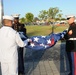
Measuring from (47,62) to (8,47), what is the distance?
5586mm

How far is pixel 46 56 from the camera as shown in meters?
11.9

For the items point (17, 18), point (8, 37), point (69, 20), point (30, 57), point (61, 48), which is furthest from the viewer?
point (61, 48)

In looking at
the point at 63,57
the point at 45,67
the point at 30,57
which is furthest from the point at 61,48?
the point at 45,67

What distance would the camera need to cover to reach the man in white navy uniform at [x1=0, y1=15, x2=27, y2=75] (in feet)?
18.6

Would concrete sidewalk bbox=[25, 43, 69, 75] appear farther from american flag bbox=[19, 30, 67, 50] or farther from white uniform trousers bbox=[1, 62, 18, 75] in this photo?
white uniform trousers bbox=[1, 62, 18, 75]

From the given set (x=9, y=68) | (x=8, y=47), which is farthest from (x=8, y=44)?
(x=9, y=68)

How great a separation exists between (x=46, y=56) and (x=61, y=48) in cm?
104

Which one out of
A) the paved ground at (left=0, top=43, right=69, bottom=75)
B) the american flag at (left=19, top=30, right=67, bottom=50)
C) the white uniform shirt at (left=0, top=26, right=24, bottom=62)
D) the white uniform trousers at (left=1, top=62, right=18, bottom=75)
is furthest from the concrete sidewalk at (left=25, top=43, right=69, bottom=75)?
the white uniform shirt at (left=0, top=26, right=24, bottom=62)

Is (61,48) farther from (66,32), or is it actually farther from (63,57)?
(66,32)

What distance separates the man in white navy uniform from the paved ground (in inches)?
134

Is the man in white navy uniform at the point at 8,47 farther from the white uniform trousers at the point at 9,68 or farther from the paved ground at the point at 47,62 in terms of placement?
the paved ground at the point at 47,62

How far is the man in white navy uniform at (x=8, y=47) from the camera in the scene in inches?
223

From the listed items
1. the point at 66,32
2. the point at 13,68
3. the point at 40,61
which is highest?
the point at 66,32

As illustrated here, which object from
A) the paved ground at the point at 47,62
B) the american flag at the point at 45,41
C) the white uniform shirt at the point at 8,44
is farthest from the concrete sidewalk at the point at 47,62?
the white uniform shirt at the point at 8,44
